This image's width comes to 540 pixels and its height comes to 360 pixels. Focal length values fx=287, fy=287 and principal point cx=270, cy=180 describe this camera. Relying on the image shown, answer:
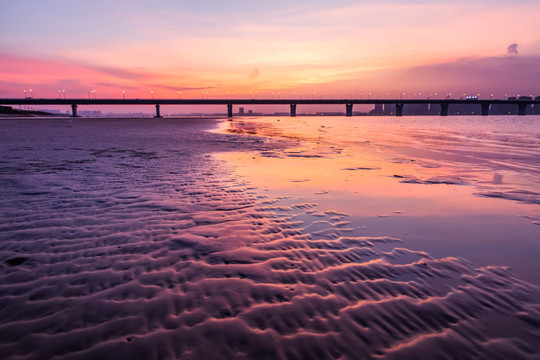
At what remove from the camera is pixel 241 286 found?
12.6 ft

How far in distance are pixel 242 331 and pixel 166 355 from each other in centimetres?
76

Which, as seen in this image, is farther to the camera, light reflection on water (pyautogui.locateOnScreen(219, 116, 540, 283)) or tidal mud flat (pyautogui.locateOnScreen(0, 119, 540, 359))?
light reflection on water (pyautogui.locateOnScreen(219, 116, 540, 283))

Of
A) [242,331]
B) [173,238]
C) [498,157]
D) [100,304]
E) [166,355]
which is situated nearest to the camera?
[166,355]

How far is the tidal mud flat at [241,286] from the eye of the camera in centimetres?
283

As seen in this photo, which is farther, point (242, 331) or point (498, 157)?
point (498, 157)

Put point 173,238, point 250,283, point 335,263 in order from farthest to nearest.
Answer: point 173,238
point 335,263
point 250,283

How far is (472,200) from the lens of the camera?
308 inches

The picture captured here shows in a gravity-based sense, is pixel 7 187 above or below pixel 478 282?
above

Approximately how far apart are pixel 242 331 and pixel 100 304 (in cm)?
176

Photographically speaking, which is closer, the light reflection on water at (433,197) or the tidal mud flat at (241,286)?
the tidal mud flat at (241,286)

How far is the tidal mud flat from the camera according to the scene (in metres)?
2.83

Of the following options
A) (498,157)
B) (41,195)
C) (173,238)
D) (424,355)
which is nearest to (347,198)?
(173,238)

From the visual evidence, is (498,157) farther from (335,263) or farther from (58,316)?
(58,316)

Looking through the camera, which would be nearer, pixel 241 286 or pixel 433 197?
pixel 241 286
